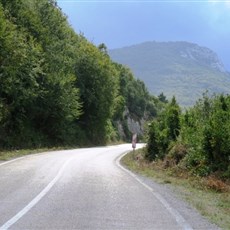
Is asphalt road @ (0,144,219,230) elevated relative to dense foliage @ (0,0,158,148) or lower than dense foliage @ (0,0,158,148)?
lower

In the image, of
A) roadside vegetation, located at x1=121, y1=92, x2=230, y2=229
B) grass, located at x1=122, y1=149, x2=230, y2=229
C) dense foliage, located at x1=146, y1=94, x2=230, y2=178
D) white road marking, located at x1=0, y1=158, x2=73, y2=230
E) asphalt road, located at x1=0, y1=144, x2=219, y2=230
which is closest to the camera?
white road marking, located at x1=0, y1=158, x2=73, y2=230

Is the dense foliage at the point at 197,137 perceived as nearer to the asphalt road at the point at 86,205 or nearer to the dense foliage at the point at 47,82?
the asphalt road at the point at 86,205

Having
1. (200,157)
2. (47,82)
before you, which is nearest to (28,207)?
(200,157)

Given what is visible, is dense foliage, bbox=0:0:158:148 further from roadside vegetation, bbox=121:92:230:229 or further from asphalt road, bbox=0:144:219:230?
asphalt road, bbox=0:144:219:230

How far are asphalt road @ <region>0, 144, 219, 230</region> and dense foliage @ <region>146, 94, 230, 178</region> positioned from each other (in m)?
3.92

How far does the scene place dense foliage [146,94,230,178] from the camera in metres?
18.2

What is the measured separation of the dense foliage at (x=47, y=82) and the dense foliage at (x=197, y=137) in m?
10.5

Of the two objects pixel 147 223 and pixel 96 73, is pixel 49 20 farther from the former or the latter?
pixel 147 223

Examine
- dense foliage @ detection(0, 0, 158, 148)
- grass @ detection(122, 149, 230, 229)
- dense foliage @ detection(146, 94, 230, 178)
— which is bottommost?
grass @ detection(122, 149, 230, 229)

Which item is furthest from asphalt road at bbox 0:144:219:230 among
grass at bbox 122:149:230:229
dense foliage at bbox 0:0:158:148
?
dense foliage at bbox 0:0:158:148

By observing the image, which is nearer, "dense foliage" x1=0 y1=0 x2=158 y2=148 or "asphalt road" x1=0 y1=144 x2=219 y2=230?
"asphalt road" x1=0 y1=144 x2=219 y2=230

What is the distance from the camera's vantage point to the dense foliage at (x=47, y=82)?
32812 millimetres

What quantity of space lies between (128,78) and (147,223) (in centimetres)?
9511

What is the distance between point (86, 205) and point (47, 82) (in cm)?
3156
